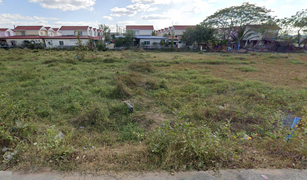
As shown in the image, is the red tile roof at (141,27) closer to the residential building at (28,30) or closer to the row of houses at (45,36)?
the row of houses at (45,36)

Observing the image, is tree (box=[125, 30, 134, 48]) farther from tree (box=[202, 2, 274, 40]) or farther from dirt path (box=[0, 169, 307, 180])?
dirt path (box=[0, 169, 307, 180])

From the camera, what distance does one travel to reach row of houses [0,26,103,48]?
24.8 m

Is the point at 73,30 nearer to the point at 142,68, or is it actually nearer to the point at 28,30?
the point at 28,30

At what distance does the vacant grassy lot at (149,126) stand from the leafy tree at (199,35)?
19147 mm

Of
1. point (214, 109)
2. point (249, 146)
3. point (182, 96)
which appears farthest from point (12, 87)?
point (249, 146)

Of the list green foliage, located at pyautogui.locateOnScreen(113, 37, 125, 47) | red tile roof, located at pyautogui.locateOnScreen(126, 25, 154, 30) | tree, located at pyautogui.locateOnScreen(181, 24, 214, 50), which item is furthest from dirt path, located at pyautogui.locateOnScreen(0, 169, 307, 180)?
red tile roof, located at pyautogui.locateOnScreen(126, 25, 154, 30)

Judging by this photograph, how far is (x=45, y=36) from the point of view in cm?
2673

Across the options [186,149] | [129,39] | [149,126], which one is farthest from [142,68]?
[129,39]

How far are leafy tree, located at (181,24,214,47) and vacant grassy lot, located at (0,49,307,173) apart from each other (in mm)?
19147

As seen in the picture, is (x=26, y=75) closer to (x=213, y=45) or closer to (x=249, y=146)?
(x=249, y=146)

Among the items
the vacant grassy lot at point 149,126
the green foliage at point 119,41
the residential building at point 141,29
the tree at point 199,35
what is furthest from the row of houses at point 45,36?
the vacant grassy lot at point 149,126

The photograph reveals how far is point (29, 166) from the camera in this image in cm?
196

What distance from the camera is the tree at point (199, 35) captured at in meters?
24.6

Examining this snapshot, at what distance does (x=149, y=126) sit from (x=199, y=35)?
24.6 meters
